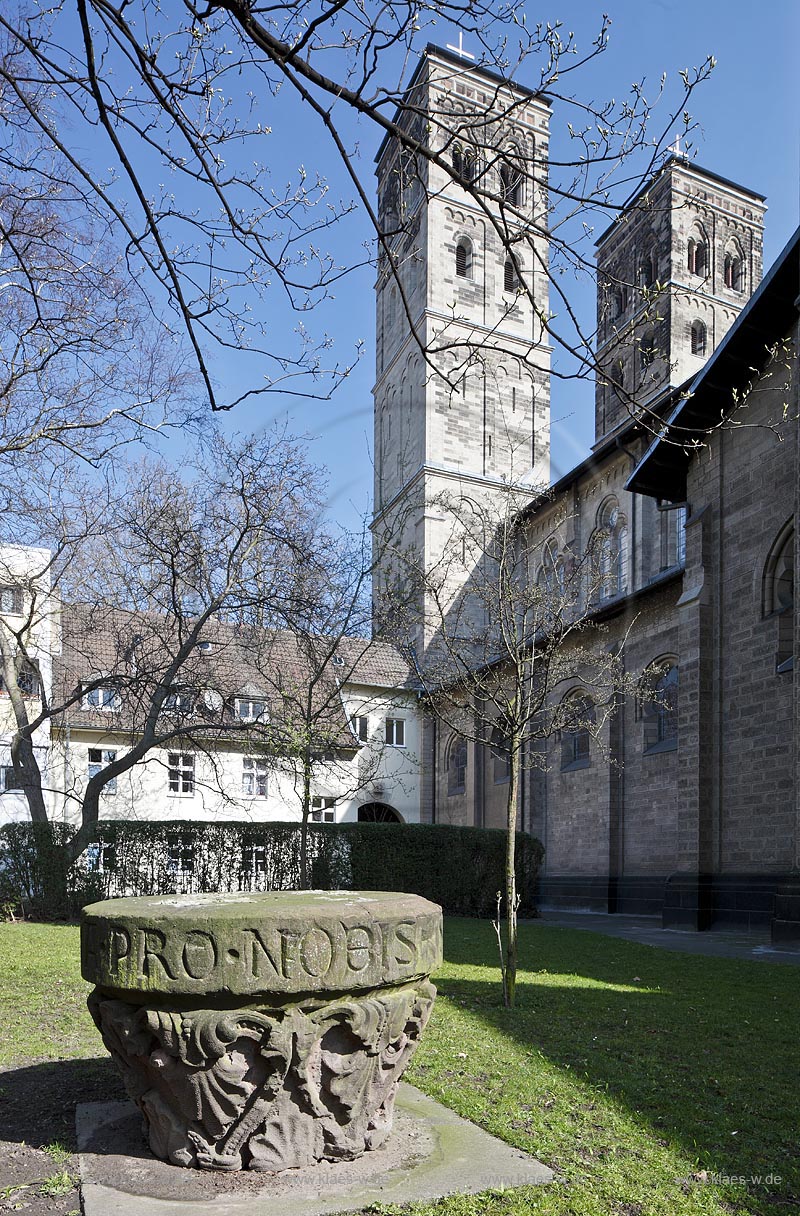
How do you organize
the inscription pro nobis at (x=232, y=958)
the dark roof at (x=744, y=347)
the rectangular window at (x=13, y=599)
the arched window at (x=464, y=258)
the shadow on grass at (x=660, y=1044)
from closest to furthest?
1. the inscription pro nobis at (x=232, y=958)
2. the shadow on grass at (x=660, y=1044)
3. the dark roof at (x=744, y=347)
4. the rectangular window at (x=13, y=599)
5. the arched window at (x=464, y=258)

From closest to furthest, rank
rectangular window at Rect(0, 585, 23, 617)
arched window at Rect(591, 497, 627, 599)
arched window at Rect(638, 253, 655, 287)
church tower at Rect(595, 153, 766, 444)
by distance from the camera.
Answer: rectangular window at Rect(0, 585, 23, 617) → arched window at Rect(591, 497, 627, 599) → church tower at Rect(595, 153, 766, 444) → arched window at Rect(638, 253, 655, 287)

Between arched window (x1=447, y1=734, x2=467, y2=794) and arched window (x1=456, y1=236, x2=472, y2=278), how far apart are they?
23.6 m

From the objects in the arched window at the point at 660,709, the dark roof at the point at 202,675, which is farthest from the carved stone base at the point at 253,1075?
the arched window at the point at 660,709

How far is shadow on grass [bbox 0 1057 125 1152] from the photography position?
493cm

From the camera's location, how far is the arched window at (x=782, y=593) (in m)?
16.7

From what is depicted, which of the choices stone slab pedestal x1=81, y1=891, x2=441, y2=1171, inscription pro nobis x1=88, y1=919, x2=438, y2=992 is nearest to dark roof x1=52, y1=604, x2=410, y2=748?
stone slab pedestal x1=81, y1=891, x2=441, y2=1171

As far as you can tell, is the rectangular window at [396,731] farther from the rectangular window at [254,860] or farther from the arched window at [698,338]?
the arched window at [698,338]

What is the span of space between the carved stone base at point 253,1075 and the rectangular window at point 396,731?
109 feet

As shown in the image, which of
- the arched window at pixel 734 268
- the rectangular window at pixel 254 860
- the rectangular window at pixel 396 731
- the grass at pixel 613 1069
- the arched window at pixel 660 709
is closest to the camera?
the grass at pixel 613 1069

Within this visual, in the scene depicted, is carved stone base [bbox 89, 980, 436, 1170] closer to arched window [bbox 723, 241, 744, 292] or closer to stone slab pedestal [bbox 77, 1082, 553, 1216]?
stone slab pedestal [bbox 77, 1082, 553, 1216]

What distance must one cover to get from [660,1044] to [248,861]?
13000mm

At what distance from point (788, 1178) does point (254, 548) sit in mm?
14697

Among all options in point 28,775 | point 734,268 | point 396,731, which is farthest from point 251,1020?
point 734,268

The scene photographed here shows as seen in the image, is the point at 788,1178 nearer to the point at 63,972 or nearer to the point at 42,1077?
the point at 42,1077
